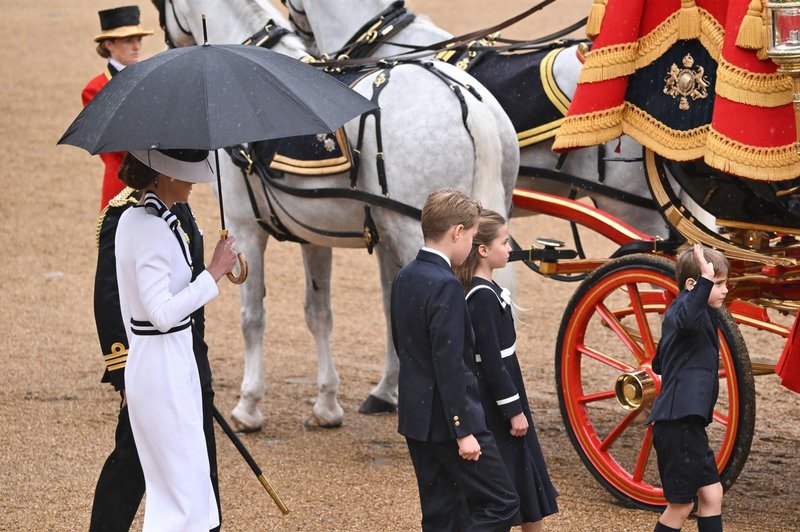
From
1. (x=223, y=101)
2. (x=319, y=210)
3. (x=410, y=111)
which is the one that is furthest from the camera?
(x=319, y=210)

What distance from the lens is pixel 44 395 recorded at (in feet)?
20.1

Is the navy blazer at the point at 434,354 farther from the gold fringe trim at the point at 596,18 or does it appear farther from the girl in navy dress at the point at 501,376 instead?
the gold fringe trim at the point at 596,18

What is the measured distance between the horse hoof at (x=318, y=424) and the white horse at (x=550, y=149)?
134 cm

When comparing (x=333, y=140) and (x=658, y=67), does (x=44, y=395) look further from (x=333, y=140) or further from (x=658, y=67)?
(x=658, y=67)

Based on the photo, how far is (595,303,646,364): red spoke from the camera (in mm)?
4531

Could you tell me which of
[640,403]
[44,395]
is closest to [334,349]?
[44,395]

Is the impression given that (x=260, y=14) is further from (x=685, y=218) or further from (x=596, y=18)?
(x=685, y=218)

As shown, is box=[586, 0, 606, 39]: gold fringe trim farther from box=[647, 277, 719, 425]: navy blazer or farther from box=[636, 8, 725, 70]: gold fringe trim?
box=[647, 277, 719, 425]: navy blazer

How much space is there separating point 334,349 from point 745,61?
3995 mm

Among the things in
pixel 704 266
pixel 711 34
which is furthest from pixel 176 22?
pixel 704 266

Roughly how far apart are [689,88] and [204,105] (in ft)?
6.32

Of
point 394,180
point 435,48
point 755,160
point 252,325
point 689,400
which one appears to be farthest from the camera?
point 252,325

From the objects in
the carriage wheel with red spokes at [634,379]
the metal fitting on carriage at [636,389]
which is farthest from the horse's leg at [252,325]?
the metal fitting on carriage at [636,389]

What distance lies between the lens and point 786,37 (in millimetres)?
3732
